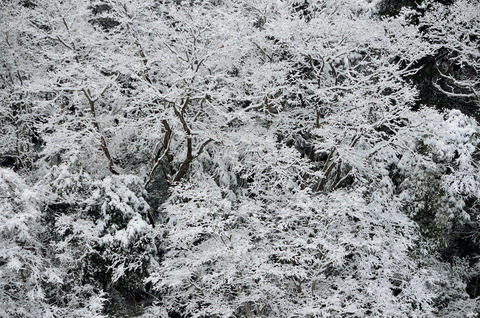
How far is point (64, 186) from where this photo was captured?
25.7 feet

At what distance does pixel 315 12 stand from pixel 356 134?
408 cm

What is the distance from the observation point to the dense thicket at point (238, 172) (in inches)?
308

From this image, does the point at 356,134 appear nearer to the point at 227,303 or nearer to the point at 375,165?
the point at 375,165

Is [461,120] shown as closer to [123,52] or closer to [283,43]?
[283,43]

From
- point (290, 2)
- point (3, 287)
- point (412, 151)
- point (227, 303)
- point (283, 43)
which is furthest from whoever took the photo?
point (290, 2)

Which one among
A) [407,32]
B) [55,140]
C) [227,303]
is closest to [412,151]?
[407,32]

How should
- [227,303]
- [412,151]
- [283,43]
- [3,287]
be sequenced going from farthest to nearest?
[283,43] < [412,151] < [227,303] < [3,287]

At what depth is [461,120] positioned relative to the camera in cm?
924

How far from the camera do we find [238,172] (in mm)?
9719

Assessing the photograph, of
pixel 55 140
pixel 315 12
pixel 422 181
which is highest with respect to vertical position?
pixel 315 12

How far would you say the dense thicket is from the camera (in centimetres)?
783

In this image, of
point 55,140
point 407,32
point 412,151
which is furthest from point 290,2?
point 55,140

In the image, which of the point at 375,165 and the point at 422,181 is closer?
the point at 422,181

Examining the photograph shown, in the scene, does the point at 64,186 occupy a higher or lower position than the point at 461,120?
lower
